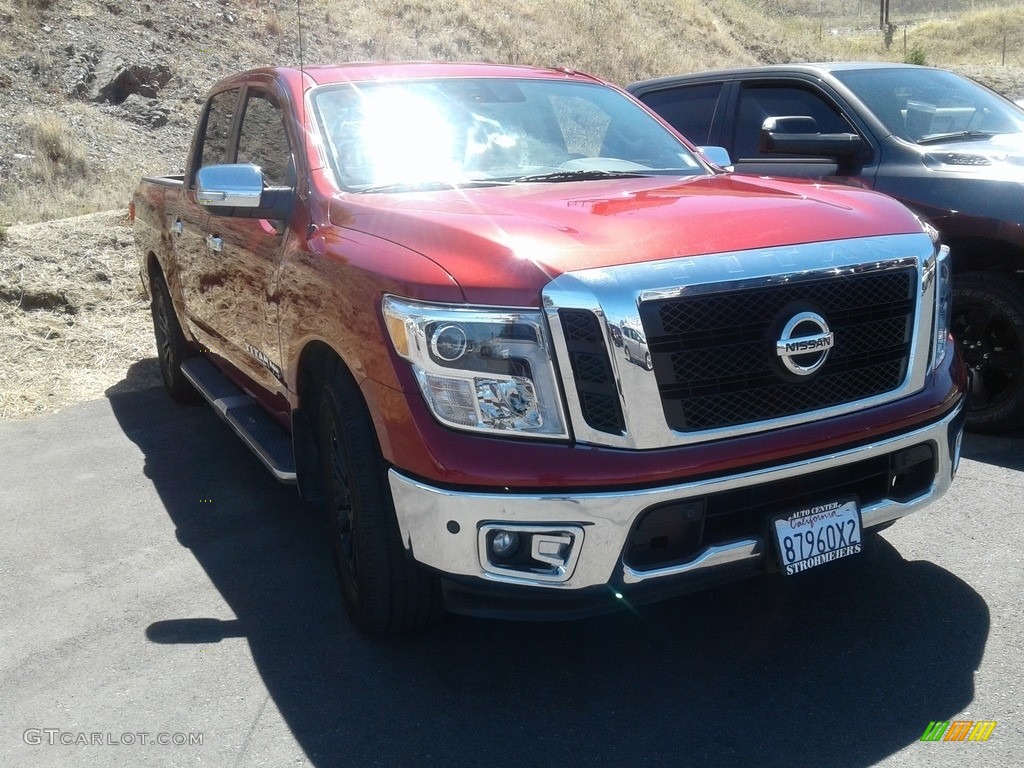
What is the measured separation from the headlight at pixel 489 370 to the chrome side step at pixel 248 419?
1.20 metres

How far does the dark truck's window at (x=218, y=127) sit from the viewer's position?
527 centimetres

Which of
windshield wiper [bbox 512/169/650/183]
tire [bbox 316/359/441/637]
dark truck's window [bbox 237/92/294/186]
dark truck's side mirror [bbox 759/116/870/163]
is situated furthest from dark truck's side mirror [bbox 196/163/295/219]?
dark truck's side mirror [bbox 759/116/870/163]

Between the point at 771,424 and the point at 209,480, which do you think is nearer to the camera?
the point at 771,424

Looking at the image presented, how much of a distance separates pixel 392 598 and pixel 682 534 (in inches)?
37.4

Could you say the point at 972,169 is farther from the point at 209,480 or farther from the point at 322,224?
the point at 209,480

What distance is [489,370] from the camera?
2.84 m

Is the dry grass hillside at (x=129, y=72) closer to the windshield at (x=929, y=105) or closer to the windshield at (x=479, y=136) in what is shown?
the windshield at (x=479, y=136)

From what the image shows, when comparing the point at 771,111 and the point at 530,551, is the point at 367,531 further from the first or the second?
the point at 771,111

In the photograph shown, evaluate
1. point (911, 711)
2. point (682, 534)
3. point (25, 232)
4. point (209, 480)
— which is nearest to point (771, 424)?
point (682, 534)

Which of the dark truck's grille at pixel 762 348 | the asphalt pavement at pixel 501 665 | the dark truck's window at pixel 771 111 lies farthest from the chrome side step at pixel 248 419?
the dark truck's window at pixel 771 111

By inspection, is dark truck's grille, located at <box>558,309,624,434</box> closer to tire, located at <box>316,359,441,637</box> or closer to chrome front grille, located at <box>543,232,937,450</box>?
chrome front grille, located at <box>543,232,937,450</box>

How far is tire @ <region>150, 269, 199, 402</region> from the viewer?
6277 mm

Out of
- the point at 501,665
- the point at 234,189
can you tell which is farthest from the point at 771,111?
the point at 501,665

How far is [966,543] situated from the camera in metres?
4.03
